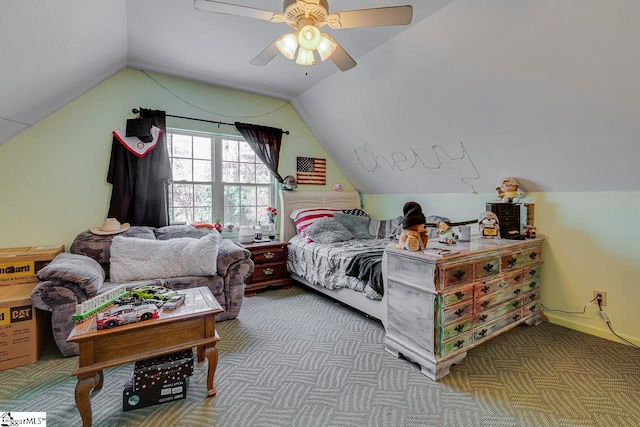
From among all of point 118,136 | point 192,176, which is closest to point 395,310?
point 192,176

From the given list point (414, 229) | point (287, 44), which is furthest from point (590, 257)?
point (287, 44)

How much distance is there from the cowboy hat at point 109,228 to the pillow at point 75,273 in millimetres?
386

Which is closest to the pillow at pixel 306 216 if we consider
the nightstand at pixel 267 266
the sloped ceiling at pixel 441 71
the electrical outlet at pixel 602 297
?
the nightstand at pixel 267 266

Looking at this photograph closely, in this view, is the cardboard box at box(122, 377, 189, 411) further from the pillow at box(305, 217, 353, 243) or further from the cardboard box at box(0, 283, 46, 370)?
the pillow at box(305, 217, 353, 243)

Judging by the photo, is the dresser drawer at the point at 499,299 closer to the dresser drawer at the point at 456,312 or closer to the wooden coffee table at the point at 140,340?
the dresser drawer at the point at 456,312

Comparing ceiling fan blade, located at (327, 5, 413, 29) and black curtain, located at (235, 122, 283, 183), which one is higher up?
ceiling fan blade, located at (327, 5, 413, 29)

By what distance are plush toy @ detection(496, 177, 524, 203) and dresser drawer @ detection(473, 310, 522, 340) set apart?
105 cm

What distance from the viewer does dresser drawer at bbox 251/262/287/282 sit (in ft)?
11.7

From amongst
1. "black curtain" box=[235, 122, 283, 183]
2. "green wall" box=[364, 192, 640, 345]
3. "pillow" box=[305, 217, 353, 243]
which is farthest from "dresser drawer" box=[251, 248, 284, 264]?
"green wall" box=[364, 192, 640, 345]

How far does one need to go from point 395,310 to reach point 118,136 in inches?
127

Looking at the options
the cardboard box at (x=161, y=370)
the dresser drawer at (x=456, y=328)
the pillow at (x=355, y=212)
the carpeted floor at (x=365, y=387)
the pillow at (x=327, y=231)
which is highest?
the pillow at (x=355, y=212)

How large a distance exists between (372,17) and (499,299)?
7.21 feet

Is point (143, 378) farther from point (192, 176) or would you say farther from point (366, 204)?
point (366, 204)

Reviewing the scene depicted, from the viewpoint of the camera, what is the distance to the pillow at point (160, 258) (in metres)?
2.55
